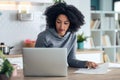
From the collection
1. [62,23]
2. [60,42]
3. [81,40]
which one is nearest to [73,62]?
[60,42]

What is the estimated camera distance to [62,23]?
240 cm

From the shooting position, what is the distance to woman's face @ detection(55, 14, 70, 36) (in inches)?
94.7

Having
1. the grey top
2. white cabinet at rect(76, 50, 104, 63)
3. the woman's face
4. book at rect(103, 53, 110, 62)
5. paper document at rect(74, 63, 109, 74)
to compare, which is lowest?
book at rect(103, 53, 110, 62)

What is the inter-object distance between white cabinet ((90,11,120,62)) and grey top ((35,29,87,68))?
8.05ft

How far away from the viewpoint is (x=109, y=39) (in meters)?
5.30

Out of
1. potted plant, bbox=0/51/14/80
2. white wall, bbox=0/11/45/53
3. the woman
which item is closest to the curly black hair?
the woman

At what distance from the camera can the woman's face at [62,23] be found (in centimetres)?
240

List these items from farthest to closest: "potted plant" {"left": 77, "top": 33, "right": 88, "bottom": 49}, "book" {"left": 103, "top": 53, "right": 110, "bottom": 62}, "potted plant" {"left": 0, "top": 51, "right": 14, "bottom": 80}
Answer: "book" {"left": 103, "top": 53, "right": 110, "bottom": 62}
"potted plant" {"left": 77, "top": 33, "right": 88, "bottom": 49}
"potted plant" {"left": 0, "top": 51, "right": 14, "bottom": 80}

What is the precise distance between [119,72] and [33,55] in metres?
0.75

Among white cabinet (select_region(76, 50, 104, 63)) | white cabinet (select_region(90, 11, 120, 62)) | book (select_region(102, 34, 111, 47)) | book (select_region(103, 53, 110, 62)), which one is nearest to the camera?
white cabinet (select_region(76, 50, 104, 63))

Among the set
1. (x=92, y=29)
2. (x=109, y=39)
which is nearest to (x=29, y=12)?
(x=92, y=29)

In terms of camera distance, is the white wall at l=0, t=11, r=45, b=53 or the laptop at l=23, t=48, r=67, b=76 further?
the white wall at l=0, t=11, r=45, b=53

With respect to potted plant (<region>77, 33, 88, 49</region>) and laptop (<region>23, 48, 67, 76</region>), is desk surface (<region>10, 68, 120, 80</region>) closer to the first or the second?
laptop (<region>23, 48, 67, 76</region>)

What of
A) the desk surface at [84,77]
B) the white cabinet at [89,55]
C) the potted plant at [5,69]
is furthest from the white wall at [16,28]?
the potted plant at [5,69]
